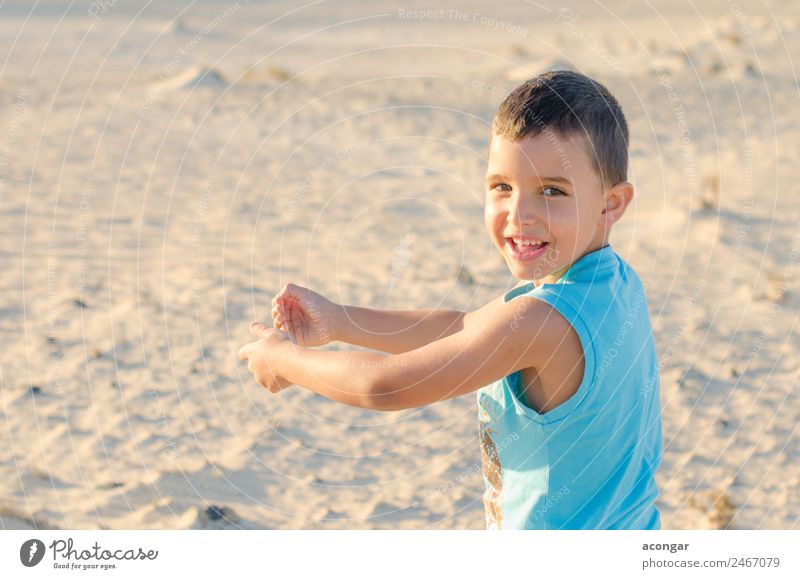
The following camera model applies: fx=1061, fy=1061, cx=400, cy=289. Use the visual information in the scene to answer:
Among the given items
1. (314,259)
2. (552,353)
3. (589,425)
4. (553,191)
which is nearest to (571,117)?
(553,191)

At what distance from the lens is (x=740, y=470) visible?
4.29 m

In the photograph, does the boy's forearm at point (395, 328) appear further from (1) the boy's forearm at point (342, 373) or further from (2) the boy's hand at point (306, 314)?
(1) the boy's forearm at point (342, 373)

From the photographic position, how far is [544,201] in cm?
222

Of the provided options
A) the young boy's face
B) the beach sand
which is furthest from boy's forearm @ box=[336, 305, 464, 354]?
the beach sand

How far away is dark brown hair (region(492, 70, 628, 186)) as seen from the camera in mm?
2186

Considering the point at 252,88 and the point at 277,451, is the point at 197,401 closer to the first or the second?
the point at 277,451

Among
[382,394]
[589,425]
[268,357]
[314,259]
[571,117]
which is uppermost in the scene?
[314,259]

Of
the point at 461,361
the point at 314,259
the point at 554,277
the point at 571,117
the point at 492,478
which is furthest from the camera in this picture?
the point at 314,259

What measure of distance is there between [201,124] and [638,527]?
6.96m

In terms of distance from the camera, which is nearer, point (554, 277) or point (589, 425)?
point (589, 425)

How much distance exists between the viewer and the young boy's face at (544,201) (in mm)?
2182

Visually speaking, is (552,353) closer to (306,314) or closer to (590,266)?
(590,266)

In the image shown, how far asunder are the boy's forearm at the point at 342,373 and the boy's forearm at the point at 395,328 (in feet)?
1.08

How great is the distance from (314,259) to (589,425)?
4243mm
